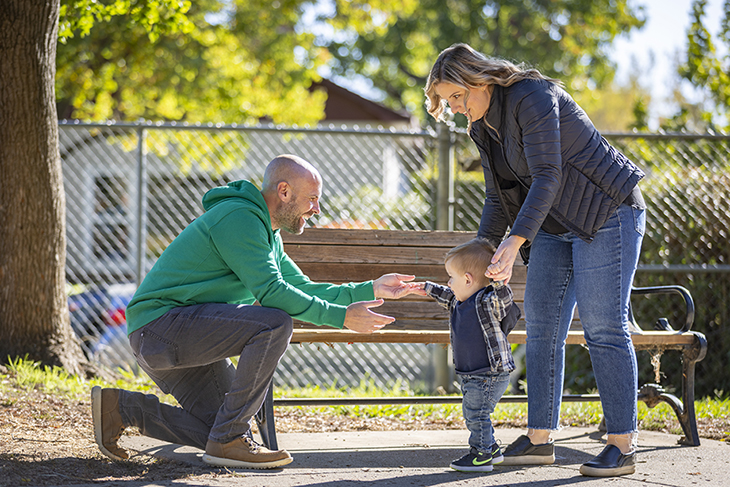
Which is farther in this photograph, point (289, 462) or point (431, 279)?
point (431, 279)

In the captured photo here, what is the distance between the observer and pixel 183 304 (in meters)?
2.98

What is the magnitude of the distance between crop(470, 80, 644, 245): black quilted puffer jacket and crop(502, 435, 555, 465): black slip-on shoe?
0.96 m

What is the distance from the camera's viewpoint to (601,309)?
9.96 ft

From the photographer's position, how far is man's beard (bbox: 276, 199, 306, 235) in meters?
3.06

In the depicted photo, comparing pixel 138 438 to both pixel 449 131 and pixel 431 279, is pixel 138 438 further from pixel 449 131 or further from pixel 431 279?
pixel 449 131

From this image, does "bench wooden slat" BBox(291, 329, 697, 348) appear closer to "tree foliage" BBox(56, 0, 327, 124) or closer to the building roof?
"tree foliage" BBox(56, 0, 327, 124)

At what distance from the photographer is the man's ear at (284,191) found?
304cm

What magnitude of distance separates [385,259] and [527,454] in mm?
1437

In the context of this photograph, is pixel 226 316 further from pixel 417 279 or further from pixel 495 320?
pixel 417 279

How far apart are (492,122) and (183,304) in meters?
1.51

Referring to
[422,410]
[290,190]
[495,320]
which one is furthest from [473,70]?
[422,410]

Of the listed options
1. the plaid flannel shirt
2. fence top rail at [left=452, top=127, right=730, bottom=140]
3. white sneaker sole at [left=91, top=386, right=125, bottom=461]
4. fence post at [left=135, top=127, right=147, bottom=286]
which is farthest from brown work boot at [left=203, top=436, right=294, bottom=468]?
fence top rail at [left=452, top=127, right=730, bottom=140]

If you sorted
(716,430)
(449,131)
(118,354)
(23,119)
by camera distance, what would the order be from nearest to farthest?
1. (716,430)
2. (23,119)
3. (449,131)
4. (118,354)

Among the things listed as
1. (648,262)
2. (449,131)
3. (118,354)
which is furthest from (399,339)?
(118,354)
